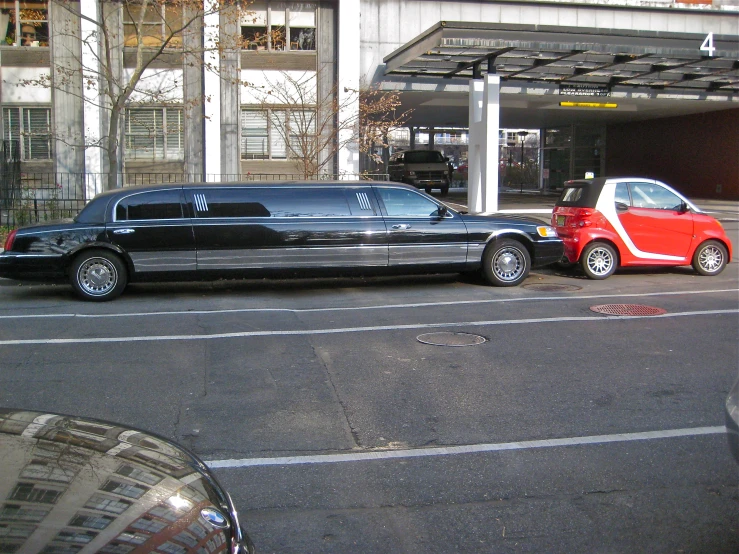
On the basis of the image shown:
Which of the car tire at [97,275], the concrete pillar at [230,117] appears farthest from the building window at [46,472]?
the concrete pillar at [230,117]

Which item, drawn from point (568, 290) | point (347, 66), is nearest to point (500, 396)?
point (568, 290)

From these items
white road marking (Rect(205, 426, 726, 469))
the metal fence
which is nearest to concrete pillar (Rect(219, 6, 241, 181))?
the metal fence

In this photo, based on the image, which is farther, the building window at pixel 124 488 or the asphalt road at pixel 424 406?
the asphalt road at pixel 424 406

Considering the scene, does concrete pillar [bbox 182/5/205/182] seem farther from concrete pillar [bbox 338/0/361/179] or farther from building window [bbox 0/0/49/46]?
building window [bbox 0/0/49/46]

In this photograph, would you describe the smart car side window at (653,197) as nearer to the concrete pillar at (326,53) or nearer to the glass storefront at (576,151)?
the concrete pillar at (326,53)

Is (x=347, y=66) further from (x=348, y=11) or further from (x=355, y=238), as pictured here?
(x=355, y=238)

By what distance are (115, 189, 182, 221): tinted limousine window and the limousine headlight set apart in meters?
5.49

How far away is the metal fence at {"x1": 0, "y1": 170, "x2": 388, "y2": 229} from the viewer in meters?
18.5

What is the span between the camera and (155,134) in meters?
22.2

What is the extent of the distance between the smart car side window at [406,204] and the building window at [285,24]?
38.8 feet

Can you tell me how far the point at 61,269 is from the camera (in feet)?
36.7

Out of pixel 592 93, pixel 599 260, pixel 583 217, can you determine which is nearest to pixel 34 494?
pixel 583 217

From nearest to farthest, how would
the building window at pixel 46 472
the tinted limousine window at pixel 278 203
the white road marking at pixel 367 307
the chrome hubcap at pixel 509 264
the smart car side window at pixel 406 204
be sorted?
1. the building window at pixel 46 472
2. the white road marking at pixel 367 307
3. the tinted limousine window at pixel 278 203
4. the smart car side window at pixel 406 204
5. the chrome hubcap at pixel 509 264

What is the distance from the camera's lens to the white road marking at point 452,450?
5.17 metres
